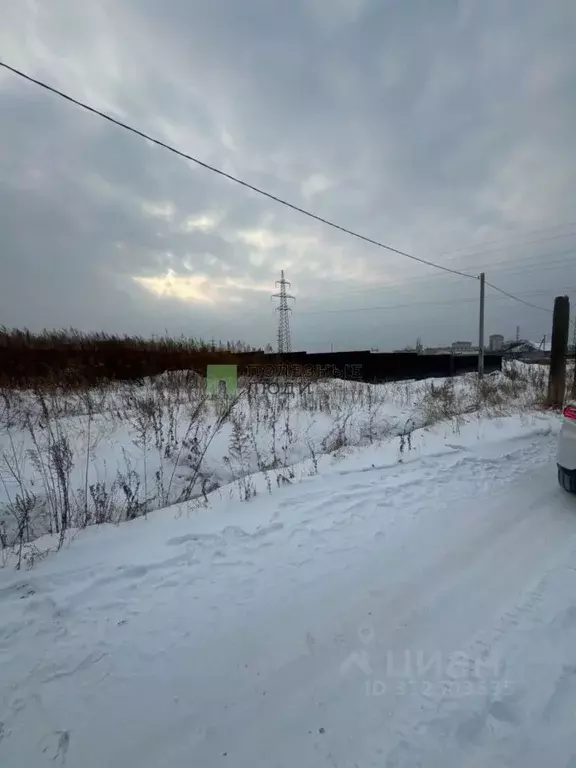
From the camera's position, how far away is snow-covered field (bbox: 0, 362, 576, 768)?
1.31 metres

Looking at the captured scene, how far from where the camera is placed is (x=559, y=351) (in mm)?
8102

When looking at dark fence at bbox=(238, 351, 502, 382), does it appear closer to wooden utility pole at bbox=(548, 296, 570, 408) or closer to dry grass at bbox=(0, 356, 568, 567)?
dry grass at bbox=(0, 356, 568, 567)

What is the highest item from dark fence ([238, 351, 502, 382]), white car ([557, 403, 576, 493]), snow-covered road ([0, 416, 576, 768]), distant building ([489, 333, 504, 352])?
distant building ([489, 333, 504, 352])

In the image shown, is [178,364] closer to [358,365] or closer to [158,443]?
[358,365]

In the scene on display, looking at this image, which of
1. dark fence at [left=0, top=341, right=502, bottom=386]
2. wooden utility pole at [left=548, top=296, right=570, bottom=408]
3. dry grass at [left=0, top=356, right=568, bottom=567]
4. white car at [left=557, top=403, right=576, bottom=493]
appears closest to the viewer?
white car at [left=557, top=403, right=576, bottom=493]

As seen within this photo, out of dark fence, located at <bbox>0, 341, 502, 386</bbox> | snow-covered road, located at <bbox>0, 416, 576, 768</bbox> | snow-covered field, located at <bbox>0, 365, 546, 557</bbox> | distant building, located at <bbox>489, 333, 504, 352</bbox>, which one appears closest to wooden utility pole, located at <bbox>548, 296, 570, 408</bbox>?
snow-covered field, located at <bbox>0, 365, 546, 557</bbox>

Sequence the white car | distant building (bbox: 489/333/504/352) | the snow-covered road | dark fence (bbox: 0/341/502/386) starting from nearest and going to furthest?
the snow-covered road < the white car < dark fence (bbox: 0/341/502/386) < distant building (bbox: 489/333/504/352)

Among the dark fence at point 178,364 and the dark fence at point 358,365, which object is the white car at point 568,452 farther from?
the dark fence at point 358,365

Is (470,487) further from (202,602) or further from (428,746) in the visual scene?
(202,602)

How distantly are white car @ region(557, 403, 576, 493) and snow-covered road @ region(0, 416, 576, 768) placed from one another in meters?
0.42

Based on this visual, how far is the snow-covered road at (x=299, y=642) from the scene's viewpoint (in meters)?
1.30

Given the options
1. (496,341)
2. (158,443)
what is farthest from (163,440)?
(496,341)

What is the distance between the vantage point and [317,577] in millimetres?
2230

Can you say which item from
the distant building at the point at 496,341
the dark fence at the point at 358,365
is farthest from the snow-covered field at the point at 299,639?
the distant building at the point at 496,341
